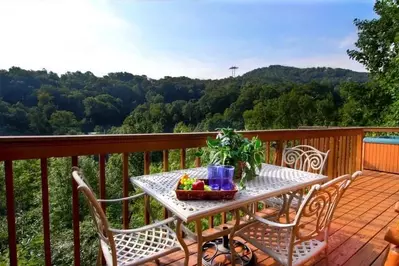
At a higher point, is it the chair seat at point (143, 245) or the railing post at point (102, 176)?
the railing post at point (102, 176)

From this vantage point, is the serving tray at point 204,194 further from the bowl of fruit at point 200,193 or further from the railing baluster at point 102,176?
the railing baluster at point 102,176

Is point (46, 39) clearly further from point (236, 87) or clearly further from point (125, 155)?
point (125, 155)

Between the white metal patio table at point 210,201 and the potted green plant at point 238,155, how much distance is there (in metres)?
0.09

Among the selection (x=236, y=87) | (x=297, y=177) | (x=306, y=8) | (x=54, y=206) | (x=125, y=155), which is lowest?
(x=54, y=206)

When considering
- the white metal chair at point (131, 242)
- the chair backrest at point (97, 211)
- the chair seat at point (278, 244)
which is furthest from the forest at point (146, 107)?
the chair backrest at point (97, 211)

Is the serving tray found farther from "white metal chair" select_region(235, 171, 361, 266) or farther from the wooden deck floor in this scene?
the wooden deck floor

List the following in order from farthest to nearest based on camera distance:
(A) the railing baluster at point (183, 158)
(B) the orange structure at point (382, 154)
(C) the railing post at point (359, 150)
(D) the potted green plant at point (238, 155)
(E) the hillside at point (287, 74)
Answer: (E) the hillside at point (287, 74), (B) the orange structure at point (382, 154), (C) the railing post at point (359, 150), (A) the railing baluster at point (183, 158), (D) the potted green plant at point (238, 155)

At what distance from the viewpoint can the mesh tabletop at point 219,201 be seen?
1.39 meters

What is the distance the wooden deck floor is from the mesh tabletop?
65 centimetres

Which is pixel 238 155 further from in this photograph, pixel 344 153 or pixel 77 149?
pixel 344 153

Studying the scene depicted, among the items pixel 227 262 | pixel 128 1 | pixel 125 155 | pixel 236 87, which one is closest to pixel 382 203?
pixel 227 262

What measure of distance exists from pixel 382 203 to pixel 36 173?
13.4m

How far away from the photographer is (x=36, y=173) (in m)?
12.5

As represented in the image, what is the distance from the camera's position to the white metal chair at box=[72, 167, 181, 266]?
1358 mm
